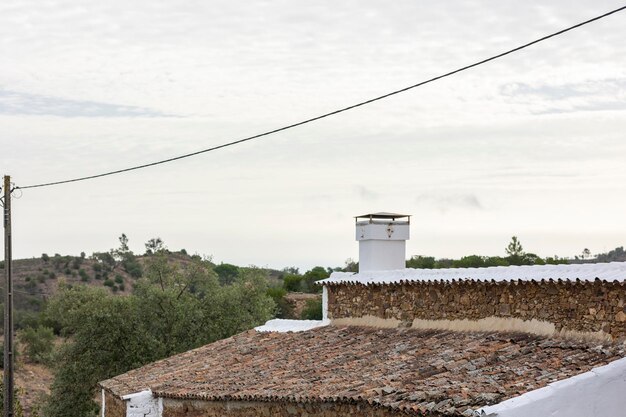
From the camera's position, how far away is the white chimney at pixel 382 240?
17391 mm

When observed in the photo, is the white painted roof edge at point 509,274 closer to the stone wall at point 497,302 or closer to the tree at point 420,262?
the stone wall at point 497,302

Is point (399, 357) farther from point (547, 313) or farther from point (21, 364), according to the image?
point (21, 364)

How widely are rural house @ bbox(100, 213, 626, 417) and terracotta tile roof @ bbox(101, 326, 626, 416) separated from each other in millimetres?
29

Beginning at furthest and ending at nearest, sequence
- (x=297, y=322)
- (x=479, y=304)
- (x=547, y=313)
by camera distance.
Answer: (x=297, y=322)
(x=479, y=304)
(x=547, y=313)

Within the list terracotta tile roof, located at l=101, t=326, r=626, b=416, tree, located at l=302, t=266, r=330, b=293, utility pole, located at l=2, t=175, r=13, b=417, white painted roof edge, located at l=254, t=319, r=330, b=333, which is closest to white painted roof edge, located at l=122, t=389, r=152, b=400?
terracotta tile roof, located at l=101, t=326, r=626, b=416

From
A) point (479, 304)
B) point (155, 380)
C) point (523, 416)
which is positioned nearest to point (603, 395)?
point (523, 416)

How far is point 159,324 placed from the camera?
28.5m

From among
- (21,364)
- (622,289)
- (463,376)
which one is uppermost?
(622,289)

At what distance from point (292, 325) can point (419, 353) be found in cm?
646

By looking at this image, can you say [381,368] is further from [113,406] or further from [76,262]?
[76,262]

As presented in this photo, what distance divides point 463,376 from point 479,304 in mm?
2360

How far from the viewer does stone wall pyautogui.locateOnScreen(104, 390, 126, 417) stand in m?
17.3

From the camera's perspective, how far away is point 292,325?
1895 centimetres

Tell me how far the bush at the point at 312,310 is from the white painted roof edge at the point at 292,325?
21648mm
